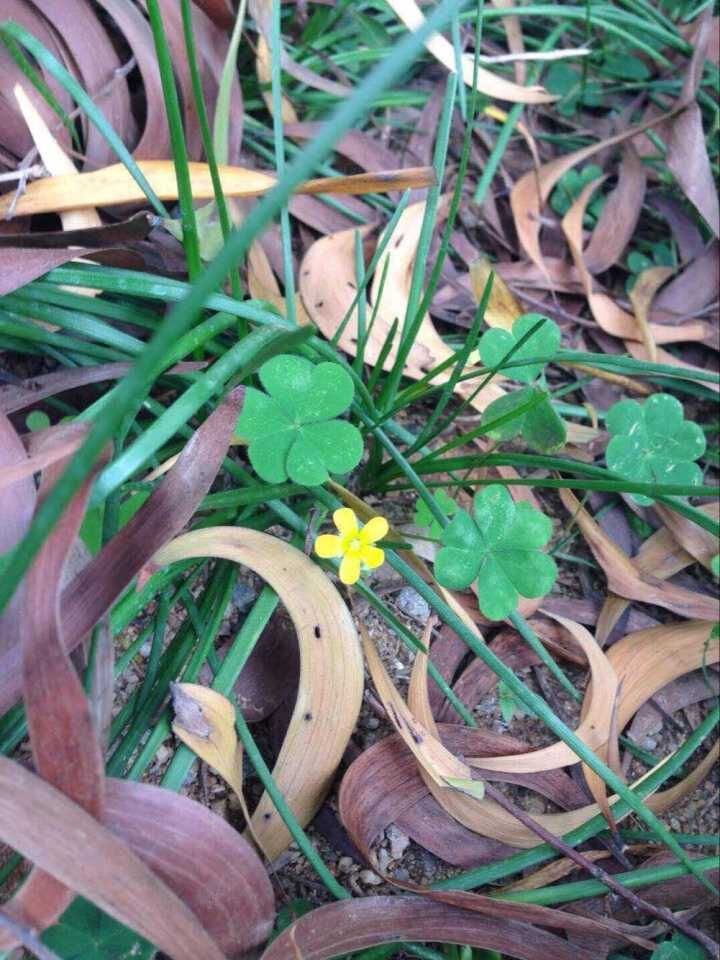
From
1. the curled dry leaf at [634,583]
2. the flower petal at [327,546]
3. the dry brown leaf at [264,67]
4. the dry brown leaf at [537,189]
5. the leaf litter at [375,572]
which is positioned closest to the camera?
the leaf litter at [375,572]

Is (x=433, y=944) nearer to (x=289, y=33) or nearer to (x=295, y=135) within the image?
(x=295, y=135)

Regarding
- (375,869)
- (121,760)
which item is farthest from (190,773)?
(375,869)

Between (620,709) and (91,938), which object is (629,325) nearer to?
(620,709)

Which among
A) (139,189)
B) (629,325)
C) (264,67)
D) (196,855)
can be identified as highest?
(264,67)

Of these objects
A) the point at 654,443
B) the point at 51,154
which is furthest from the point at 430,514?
the point at 51,154

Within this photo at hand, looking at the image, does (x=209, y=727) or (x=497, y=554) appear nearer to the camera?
(x=209, y=727)

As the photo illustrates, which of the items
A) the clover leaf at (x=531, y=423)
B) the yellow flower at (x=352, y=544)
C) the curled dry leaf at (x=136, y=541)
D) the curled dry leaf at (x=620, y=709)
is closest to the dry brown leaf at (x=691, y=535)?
the curled dry leaf at (x=620, y=709)

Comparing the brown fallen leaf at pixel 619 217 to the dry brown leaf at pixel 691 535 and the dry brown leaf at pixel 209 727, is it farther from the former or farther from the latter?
the dry brown leaf at pixel 209 727

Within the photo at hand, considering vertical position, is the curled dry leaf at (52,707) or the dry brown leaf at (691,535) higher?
the curled dry leaf at (52,707)
